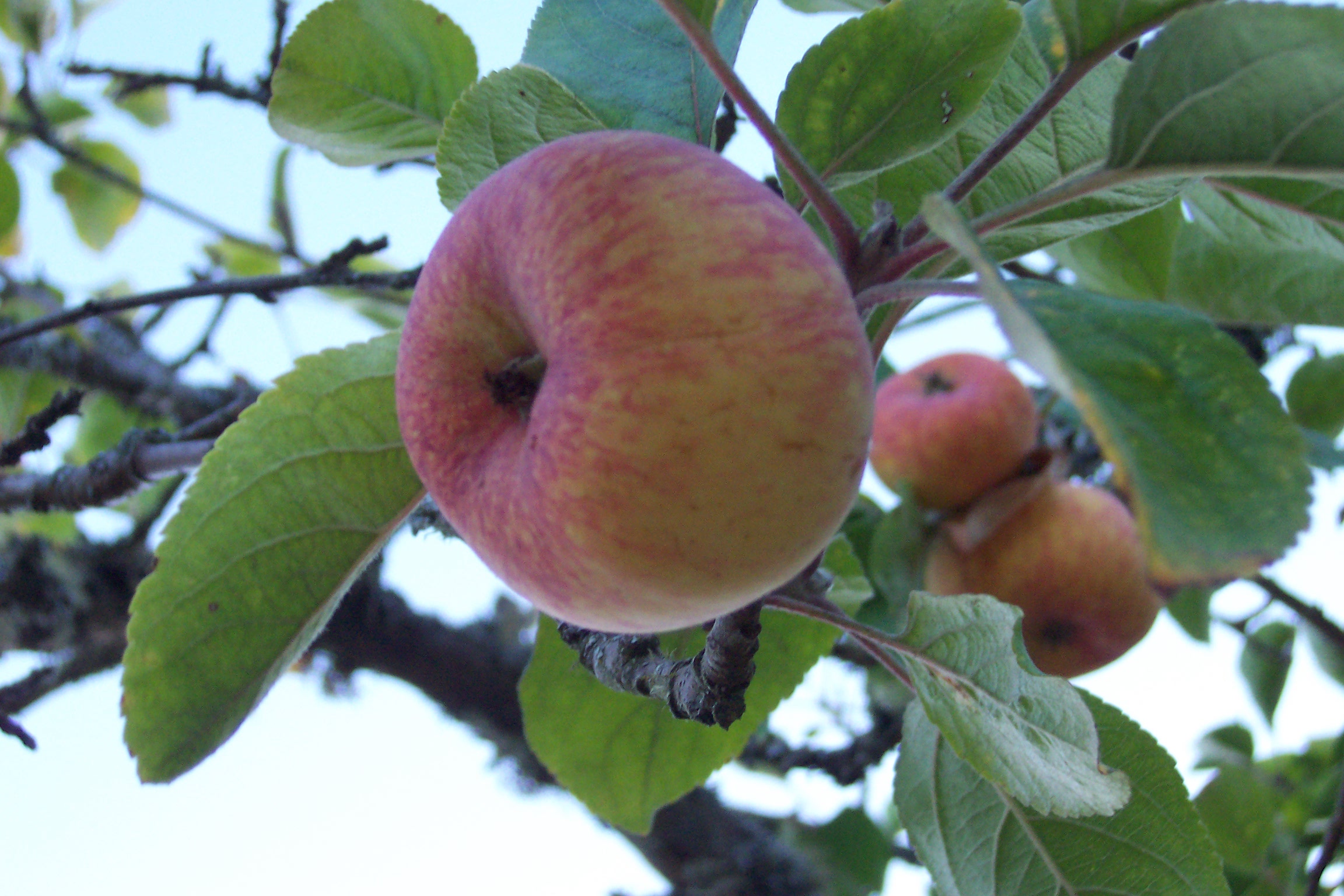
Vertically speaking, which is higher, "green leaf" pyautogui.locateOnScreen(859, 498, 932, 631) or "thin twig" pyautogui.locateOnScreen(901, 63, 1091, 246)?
"thin twig" pyautogui.locateOnScreen(901, 63, 1091, 246)

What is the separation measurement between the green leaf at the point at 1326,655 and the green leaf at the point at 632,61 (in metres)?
1.98

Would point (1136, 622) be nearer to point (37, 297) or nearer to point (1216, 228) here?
point (1216, 228)

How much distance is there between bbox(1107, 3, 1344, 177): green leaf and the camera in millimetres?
595

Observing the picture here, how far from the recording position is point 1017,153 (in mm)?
930

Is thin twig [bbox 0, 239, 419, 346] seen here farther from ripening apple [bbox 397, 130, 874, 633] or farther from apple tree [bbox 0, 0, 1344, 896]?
ripening apple [bbox 397, 130, 874, 633]

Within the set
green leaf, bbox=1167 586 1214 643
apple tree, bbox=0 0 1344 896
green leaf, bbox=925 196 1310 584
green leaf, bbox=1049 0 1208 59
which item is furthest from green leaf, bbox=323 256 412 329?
green leaf, bbox=1167 586 1214 643

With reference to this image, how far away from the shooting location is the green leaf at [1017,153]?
92 cm

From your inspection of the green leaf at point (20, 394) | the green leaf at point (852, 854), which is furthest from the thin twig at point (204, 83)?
the green leaf at point (852, 854)

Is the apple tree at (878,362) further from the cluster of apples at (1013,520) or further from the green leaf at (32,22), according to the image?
the green leaf at (32,22)

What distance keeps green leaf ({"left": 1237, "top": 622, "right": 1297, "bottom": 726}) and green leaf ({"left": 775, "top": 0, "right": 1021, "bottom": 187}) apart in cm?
184

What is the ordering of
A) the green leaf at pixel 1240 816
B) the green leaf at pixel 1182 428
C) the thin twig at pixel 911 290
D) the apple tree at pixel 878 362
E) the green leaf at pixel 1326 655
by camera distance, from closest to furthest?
the green leaf at pixel 1182 428 < the apple tree at pixel 878 362 < the thin twig at pixel 911 290 < the green leaf at pixel 1240 816 < the green leaf at pixel 1326 655

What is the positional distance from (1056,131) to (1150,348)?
0.49 meters

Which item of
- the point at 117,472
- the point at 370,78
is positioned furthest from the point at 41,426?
the point at 370,78

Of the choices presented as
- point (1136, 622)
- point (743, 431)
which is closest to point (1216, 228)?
point (1136, 622)
